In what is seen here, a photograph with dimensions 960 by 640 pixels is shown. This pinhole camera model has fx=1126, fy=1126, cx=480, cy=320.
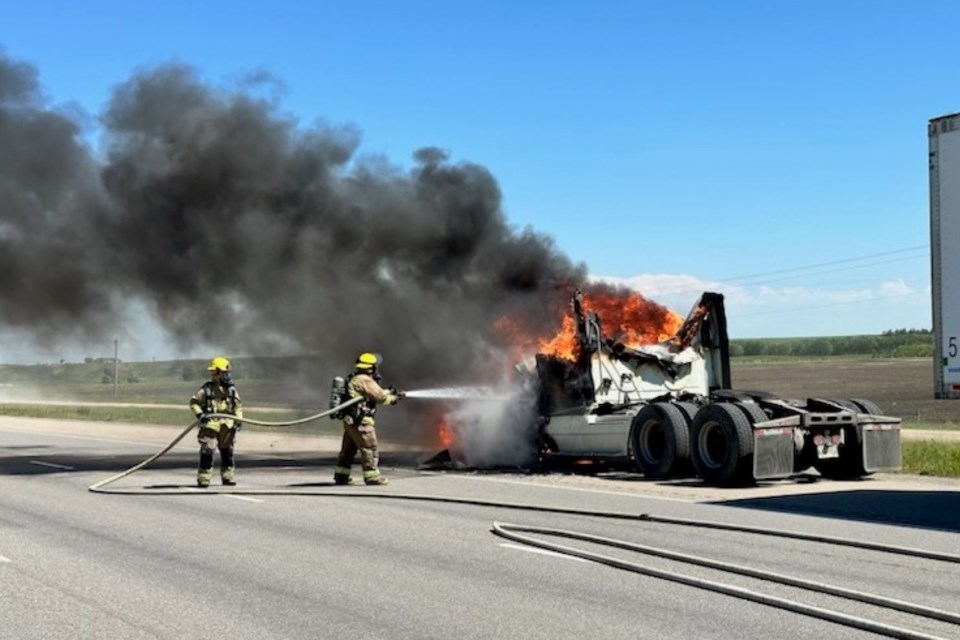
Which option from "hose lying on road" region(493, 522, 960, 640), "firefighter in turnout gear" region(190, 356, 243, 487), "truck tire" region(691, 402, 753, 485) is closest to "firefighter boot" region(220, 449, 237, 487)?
"firefighter in turnout gear" region(190, 356, 243, 487)

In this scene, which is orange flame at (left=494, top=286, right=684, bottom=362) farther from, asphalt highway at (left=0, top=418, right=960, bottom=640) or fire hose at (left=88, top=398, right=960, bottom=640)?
fire hose at (left=88, top=398, right=960, bottom=640)

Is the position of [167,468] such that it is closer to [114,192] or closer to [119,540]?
[114,192]

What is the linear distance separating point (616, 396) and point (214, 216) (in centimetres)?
948

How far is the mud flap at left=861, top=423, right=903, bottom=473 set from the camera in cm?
1503

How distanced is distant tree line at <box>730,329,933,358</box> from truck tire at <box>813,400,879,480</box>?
99436mm

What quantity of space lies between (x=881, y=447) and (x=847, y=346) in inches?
4863

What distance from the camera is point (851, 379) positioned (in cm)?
6494

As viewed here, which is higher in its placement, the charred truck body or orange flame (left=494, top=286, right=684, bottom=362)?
orange flame (left=494, top=286, right=684, bottom=362)

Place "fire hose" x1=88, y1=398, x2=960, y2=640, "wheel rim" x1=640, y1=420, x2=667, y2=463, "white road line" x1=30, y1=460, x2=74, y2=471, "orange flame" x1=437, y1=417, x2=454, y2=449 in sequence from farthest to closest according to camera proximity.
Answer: "orange flame" x1=437, y1=417, x2=454, y2=449 < "white road line" x1=30, y1=460, x2=74, y2=471 < "wheel rim" x1=640, y1=420, x2=667, y2=463 < "fire hose" x1=88, y1=398, x2=960, y2=640

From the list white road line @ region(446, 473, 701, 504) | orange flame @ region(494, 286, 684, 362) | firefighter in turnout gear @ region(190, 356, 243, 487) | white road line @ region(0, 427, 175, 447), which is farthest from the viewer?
white road line @ region(0, 427, 175, 447)

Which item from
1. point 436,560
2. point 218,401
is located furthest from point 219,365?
point 436,560

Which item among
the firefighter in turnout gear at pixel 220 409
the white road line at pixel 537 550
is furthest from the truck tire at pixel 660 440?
the white road line at pixel 537 550

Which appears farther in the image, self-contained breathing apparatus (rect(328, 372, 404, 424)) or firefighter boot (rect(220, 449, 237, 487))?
firefighter boot (rect(220, 449, 237, 487))

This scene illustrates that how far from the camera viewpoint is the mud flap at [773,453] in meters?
14.0
